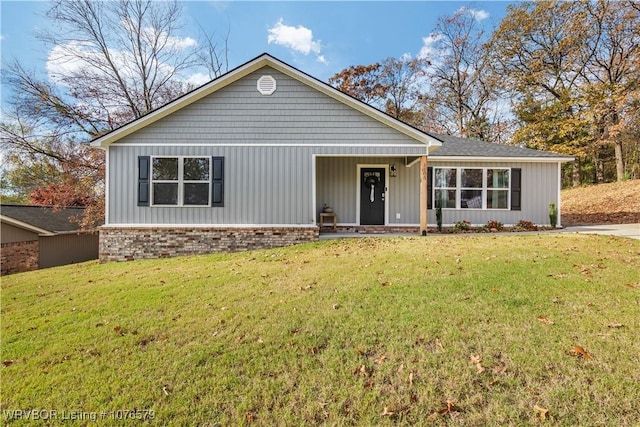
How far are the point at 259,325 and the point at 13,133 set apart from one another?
59.9ft

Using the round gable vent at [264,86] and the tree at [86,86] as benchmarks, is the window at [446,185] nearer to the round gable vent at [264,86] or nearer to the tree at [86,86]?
the round gable vent at [264,86]

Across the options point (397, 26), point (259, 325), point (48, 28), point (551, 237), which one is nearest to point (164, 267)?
point (259, 325)

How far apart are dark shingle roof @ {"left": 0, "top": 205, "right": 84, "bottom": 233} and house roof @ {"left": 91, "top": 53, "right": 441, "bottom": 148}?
1145 cm

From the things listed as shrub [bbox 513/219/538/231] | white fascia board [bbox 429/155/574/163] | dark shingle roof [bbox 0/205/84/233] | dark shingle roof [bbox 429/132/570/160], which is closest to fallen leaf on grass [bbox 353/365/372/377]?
dark shingle roof [bbox 429/132/570/160]

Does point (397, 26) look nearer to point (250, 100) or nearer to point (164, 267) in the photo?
point (250, 100)

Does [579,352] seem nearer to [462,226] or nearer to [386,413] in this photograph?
[386,413]

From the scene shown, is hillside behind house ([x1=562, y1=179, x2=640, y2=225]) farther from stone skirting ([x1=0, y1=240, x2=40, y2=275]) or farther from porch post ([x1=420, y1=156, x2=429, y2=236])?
stone skirting ([x1=0, y1=240, x2=40, y2=275])

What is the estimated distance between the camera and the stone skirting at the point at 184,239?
8.94m

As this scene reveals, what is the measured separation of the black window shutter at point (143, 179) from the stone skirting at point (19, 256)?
11095 mm

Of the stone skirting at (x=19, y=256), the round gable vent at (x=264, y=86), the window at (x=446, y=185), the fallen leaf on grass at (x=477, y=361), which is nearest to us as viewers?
the fallen leaf on grass at (x=477, y=361)

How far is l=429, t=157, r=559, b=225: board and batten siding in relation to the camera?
10.8 metres

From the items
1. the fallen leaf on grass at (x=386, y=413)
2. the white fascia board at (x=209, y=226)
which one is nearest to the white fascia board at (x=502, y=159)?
the white fascia board at (x=209, y=226)

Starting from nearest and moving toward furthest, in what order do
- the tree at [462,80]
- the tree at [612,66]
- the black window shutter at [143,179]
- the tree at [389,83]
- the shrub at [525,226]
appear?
the black window shutter at [143,179] < the shrub at [525,226] < the tree at [612,66] < the tree at [462,80] < the tree at [389,83]

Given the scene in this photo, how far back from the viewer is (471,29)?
23.3 meters
